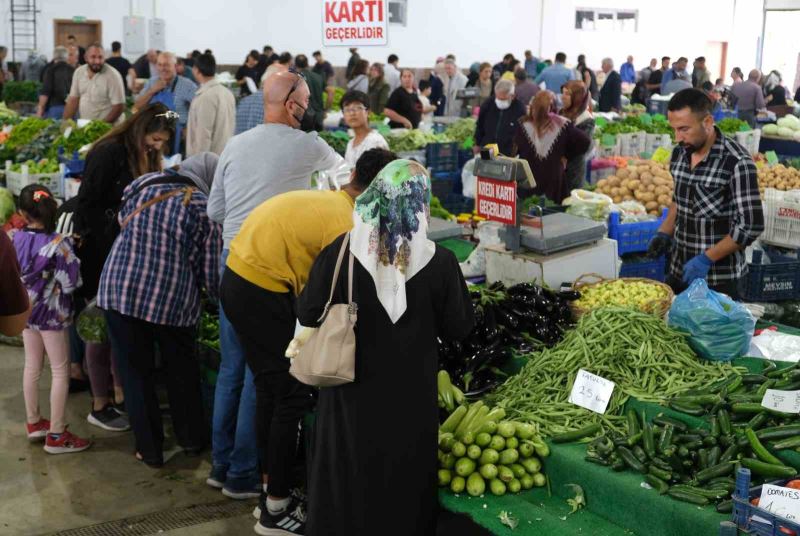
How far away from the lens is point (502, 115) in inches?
351

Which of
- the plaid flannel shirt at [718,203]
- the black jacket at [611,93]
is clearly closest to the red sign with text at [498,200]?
the plaid flannel shirt at [718,203]

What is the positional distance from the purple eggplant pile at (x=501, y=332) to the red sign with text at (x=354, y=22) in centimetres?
337

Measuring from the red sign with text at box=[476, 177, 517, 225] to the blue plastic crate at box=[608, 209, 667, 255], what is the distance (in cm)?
143

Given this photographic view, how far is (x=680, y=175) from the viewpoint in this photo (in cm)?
500

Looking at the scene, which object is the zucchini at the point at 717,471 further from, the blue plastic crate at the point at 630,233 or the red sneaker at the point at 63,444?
the red sneaker at the point at 63,444

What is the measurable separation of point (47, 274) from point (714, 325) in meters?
Result: 3.41

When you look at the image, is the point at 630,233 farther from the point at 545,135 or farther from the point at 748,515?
the point at 748,515

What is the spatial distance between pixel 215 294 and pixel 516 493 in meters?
2.02

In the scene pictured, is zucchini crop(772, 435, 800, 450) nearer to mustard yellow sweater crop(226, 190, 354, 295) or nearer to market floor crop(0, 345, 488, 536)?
mustard yellow sweater crop(226, 190, 354, 295)

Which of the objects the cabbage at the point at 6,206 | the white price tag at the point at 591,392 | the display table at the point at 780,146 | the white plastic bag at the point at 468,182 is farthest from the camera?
the display table at the point at 780,146

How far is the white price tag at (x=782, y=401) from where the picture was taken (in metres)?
3.56

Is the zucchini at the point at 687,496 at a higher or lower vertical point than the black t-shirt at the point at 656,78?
lower

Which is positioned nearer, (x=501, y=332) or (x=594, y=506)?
(x=594, y=506)

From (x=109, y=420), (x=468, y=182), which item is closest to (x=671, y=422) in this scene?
(x=109, y=420)
